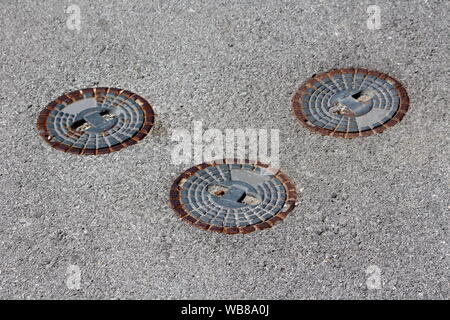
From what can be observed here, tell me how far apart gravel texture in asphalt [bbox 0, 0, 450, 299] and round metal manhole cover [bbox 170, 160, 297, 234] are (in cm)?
9

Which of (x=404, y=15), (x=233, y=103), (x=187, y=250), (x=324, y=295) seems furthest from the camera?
(x=404, y=15)

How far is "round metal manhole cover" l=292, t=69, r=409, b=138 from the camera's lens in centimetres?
664

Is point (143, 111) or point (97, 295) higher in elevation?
point (143, 111)

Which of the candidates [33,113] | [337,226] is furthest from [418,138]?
[33,113]

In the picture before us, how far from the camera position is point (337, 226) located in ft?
19.0

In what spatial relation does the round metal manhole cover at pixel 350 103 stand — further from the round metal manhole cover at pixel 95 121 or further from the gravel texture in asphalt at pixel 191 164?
the round metal manhole cover at pixel 95 121

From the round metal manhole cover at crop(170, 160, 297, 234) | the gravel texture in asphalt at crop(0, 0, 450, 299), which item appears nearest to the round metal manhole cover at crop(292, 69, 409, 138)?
the gravel texture in asphalt at crop(0, 0, 450, 299)

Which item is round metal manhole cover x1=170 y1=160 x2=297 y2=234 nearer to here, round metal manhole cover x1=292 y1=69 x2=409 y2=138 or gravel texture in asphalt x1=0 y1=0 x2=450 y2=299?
gravel texture in asphalt x1=0 y1=0 x2=450 y2=299

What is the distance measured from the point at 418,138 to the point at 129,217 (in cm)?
237

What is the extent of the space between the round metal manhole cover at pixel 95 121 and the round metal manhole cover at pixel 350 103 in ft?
4.37

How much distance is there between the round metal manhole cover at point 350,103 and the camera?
664 cm

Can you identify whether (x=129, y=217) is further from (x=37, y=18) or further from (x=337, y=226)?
(x=37, y=18)

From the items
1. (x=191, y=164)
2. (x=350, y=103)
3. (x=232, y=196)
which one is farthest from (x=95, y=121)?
(x=350, y=103)

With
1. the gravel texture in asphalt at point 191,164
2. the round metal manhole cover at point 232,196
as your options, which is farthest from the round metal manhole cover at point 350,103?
the round metal manhole cover at point 232,196
